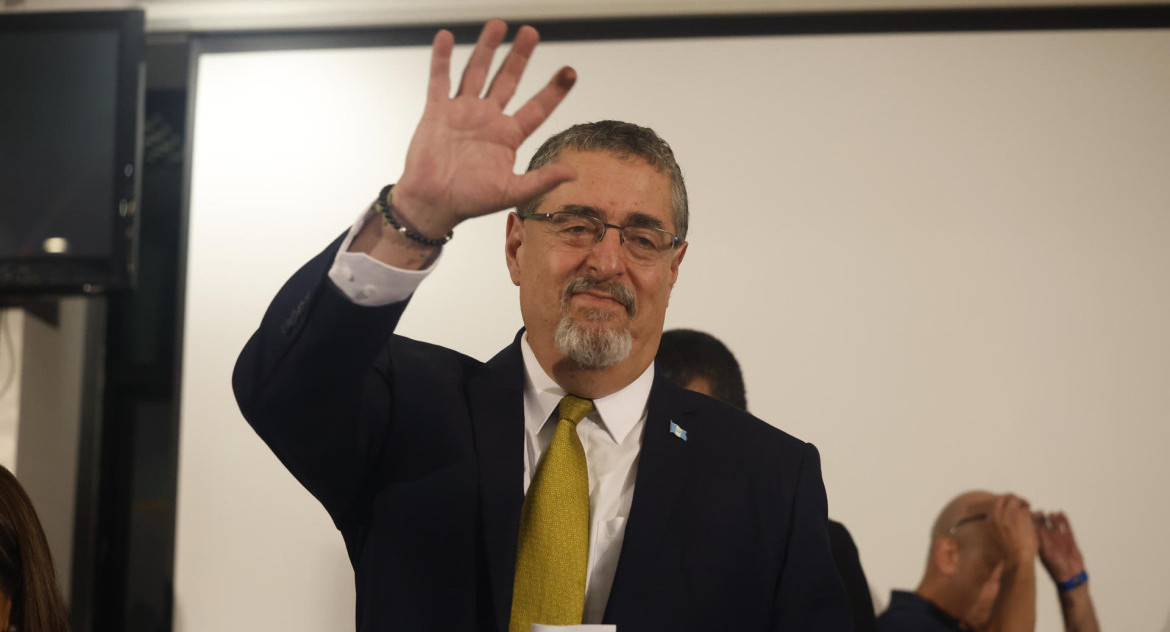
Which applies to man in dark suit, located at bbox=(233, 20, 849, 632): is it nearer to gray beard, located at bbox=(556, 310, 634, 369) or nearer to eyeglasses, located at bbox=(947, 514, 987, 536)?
gray beard, located at bbox=(556, 310, 634, 369)

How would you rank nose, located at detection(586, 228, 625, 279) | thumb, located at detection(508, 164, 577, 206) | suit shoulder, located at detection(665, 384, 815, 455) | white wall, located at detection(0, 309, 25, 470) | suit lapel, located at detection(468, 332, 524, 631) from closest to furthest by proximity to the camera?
thumb, located at detection(508, 164, 577, 206) → suit lapel, located at detection(468, 332, 524, 631) → nose, located at detection(586, 228, 625, 279) → suit shoulder, located at detection(665, 384, 815, 455) → white wall, located at detection(0, 309, 25, 470)

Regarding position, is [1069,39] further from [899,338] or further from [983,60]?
[899,338]

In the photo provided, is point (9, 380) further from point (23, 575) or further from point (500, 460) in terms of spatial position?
point (500, 460)

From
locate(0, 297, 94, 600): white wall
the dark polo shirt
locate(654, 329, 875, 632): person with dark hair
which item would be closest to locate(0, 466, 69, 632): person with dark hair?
locate(0, 297, 94, 600): white wall

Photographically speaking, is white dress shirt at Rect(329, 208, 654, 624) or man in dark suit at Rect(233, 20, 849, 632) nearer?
man in dark suit at Rect(233, 20, 849, 632)

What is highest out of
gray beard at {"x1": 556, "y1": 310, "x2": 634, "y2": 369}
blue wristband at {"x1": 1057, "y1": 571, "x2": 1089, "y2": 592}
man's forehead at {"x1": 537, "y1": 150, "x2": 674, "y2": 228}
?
man's forehead at {"x1": 537, "y1": 150, "x2": 674, "y2": 228}

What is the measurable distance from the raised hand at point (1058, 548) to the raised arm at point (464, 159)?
1.76 m

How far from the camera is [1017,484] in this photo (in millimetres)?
2340

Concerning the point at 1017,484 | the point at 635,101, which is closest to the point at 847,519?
the point at 1017,484

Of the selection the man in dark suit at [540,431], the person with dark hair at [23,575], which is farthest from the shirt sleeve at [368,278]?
the person with dark hair at [23,575]

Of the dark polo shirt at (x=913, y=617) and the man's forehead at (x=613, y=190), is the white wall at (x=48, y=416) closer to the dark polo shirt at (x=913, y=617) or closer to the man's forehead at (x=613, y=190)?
the man's forehead at (x=613, y=190)

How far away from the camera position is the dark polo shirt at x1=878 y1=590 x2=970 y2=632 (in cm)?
230

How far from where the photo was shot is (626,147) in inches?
60.1

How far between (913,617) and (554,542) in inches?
51.5
